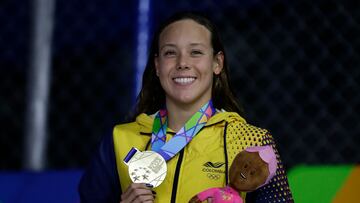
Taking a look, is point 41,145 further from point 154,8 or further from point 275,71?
point 275,71

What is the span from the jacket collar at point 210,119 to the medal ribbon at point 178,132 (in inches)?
0.8

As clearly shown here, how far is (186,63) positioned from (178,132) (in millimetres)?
209

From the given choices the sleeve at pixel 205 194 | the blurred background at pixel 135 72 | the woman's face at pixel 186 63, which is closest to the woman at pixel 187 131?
the woman's face at pixel 186 63

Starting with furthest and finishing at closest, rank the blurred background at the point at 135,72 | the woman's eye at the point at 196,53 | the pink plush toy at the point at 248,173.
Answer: the blurred background at the point at 135,72, the woman's eye at the point at 196,53, the pink plush toy at the point at 248,173

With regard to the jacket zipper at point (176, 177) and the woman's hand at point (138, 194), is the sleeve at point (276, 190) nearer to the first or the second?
the jacket zipper at point (176, 177)

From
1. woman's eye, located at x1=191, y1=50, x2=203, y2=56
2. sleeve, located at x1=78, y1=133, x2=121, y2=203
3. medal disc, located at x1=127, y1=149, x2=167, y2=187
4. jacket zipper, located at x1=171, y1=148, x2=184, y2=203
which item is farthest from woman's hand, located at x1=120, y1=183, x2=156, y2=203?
woman's eye, located at x1=191, y1=50, x2=203, y2=56

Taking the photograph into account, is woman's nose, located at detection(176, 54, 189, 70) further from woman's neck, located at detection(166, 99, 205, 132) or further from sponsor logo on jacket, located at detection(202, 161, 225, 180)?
sponsor logo on jacket, located at detection(202, 161, 225, 180)

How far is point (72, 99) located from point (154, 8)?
65 cm

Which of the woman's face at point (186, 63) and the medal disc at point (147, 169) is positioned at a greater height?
the woman's face at point (186, 63)

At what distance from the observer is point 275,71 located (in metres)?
3.87

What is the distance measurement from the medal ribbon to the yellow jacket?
2 cm

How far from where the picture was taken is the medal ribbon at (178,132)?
2.51 m

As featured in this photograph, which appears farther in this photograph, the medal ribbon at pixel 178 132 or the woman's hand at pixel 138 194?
the medal ribbon at pixel 178 132

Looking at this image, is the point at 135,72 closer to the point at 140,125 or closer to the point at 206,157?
the point at 140,125
